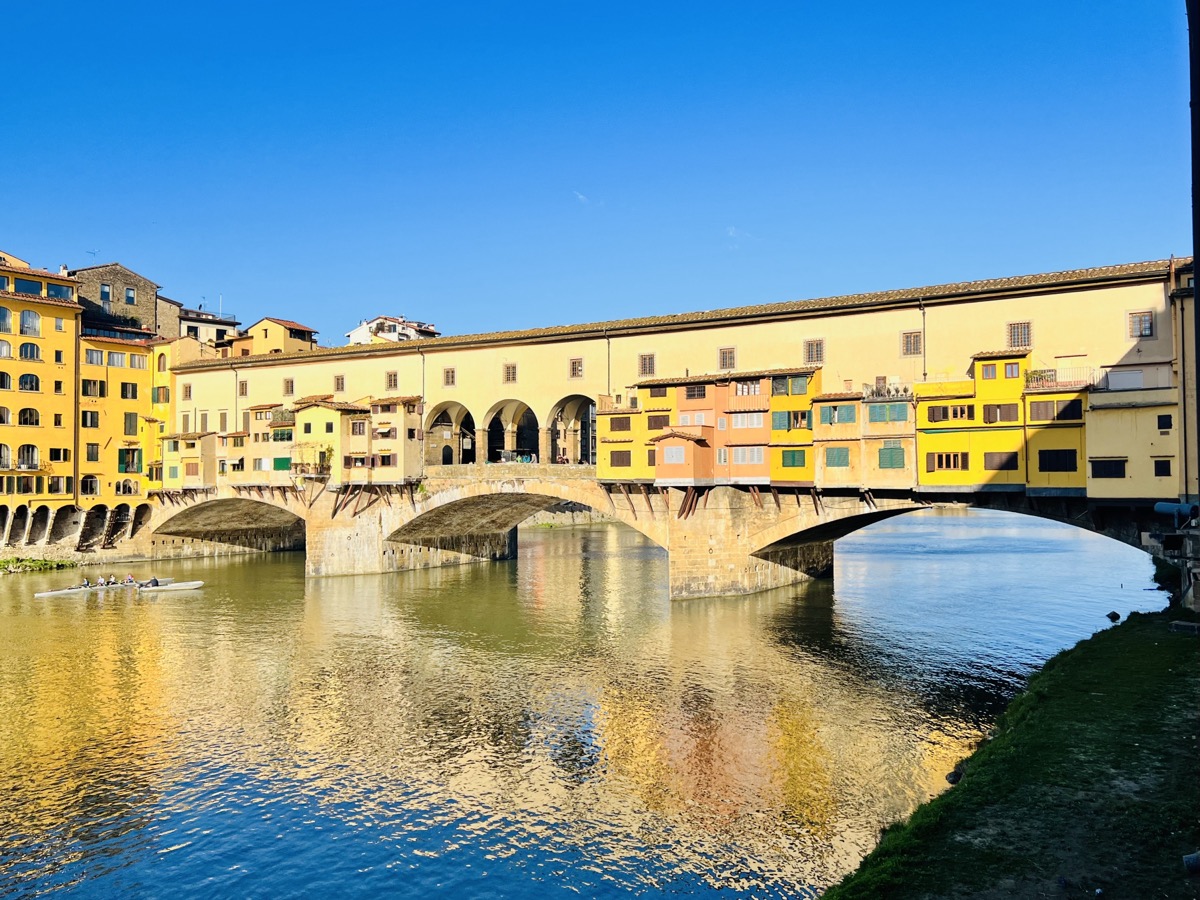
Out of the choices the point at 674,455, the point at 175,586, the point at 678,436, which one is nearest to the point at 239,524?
the point at 175,586

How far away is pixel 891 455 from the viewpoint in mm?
40000

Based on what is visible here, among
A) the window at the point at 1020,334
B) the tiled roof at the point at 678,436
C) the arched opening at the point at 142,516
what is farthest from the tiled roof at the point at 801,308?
the arched opening at the point at 142,516

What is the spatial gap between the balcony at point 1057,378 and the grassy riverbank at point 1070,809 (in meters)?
14.6

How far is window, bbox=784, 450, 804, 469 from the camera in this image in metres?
43.3

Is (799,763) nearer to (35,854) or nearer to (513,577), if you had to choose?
(35,854)

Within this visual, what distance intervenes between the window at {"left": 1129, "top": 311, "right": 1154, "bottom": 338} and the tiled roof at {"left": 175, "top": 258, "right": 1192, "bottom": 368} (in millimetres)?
1483

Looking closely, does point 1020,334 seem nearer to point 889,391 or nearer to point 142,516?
point 889,391

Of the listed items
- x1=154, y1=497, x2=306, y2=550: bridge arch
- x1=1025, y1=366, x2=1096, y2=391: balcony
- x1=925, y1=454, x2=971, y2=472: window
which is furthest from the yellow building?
x1=1025, y1=366, x2=1096, y2=391: balcony

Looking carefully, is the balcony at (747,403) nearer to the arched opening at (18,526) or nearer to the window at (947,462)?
the window at (947,462)

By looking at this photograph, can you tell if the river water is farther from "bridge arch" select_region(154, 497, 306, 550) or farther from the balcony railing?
"bridge arch" select_region(154, 497, 306, 550)

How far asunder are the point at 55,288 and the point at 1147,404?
72095 millimetres

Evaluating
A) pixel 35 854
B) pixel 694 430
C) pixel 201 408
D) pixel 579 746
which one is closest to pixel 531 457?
pixel 694 430

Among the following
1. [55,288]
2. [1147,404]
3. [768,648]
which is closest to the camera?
[1147,404]

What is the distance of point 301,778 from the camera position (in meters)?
23.5
